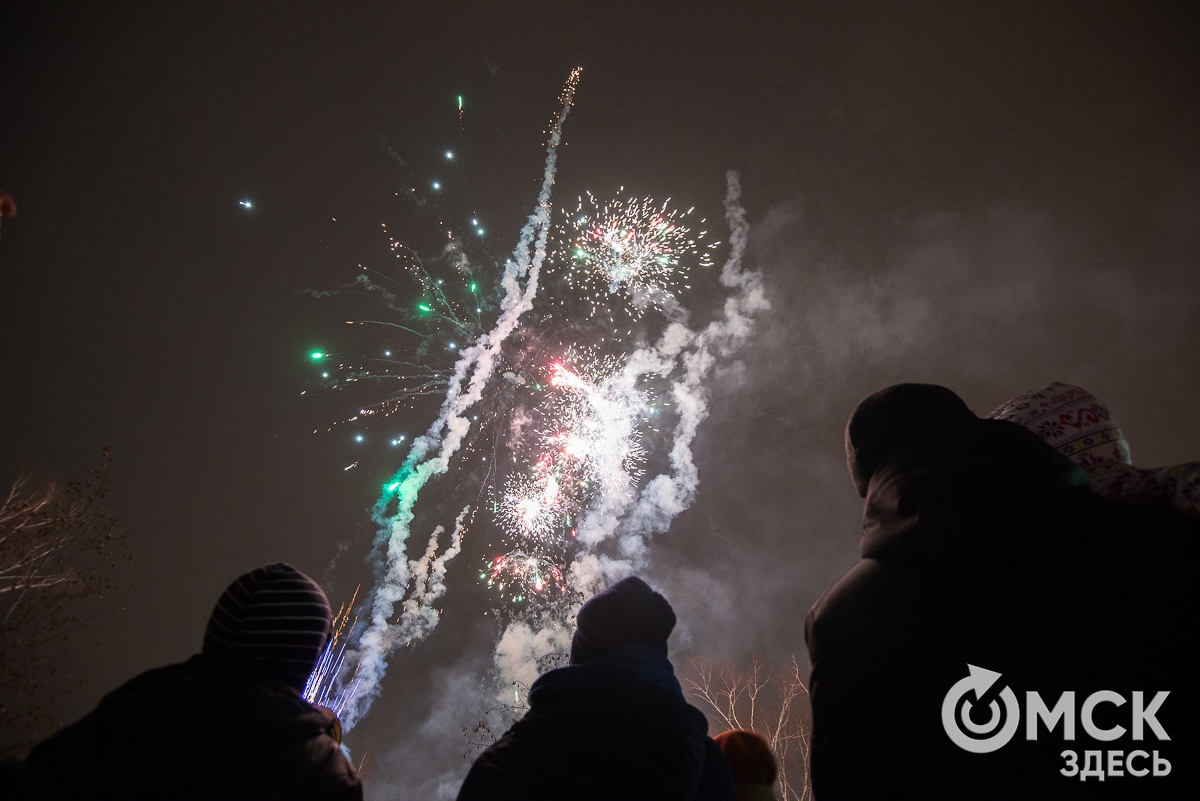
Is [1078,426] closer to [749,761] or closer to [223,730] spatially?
[749,761]

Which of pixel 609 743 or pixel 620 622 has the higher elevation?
pixel 620 622

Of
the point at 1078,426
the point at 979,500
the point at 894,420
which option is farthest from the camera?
the point at 1078,426

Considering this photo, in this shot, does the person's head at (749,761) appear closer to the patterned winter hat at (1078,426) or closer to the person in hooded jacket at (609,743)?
the person in hooded jacket at (609,743)

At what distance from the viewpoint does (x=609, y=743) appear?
2.04m

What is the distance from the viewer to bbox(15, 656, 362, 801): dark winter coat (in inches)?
58.0

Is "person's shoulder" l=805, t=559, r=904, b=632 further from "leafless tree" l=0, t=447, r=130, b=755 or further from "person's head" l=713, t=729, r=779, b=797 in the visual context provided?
"leafless tree" l=0, t=447, r=130, b=755

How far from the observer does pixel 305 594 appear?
7.20 feet

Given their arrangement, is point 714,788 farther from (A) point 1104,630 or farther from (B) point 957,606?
(A) point 1104,630

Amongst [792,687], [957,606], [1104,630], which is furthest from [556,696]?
[792,687]

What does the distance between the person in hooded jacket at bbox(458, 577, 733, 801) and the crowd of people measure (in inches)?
0.5

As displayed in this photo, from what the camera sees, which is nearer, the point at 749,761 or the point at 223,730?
the point at 223,730

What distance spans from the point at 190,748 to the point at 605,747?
150 centimetres

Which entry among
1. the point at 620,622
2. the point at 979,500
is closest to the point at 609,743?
the point at 620,622

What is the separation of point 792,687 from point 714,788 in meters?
19.7
